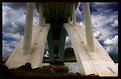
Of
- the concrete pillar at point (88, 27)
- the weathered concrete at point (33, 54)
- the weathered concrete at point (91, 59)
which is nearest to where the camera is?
the weathered concrete at point (91, 59)

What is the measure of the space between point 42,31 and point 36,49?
4263 millimetres

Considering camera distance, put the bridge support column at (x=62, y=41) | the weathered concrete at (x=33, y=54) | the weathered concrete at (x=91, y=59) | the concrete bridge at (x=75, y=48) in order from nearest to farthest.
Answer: the weathered concrete at (x=91, y=59), the concrete bridge at (x=75, y=48), the weathered concrete at (x=33, y=54), the bridge support column at (x=62, y=41)

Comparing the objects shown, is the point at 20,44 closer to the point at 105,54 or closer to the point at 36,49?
the point at 36,49

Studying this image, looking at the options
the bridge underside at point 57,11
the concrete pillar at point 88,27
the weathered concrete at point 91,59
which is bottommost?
the weathered concrete at point 91,59

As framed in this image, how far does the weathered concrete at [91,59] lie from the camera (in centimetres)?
1435

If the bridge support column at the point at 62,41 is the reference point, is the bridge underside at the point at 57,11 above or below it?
above

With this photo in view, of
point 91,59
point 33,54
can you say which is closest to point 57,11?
point 33,54

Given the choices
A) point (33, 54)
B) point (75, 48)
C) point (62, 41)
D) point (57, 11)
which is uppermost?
point (57, 11)

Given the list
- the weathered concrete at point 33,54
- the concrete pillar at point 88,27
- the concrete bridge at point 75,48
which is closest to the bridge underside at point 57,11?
the concrete bridge at point 75,48

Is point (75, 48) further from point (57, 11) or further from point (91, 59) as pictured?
point (57, 11)

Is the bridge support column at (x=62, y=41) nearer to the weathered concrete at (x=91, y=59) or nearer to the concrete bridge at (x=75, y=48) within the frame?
the concrete bridge at (x=75, y=48)

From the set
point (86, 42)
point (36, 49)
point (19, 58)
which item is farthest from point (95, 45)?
point (19, 58)

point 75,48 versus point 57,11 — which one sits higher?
point 57,11

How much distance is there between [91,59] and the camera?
54.6 feet
